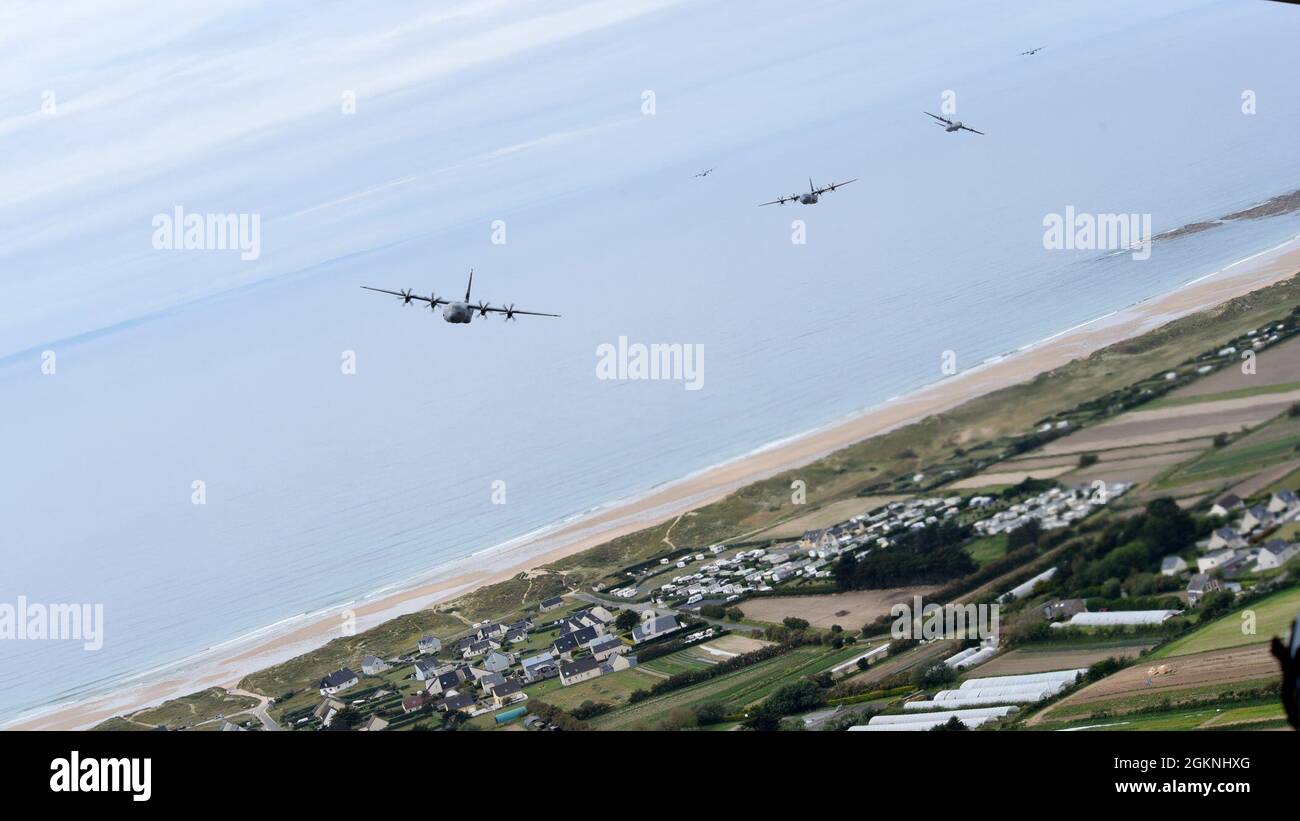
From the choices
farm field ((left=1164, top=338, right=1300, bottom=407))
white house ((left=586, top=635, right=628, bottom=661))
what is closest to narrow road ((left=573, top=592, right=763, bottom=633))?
white house ((left=586, top=635, right=628, bottom=661))

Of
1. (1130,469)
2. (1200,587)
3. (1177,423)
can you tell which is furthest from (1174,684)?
(1177,423)

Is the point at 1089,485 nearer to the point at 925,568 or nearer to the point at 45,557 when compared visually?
the point at 925,568

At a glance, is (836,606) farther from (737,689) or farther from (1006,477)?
(1006,477)

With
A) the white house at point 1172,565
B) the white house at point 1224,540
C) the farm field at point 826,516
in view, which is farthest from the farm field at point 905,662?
the farm field at point 826,516

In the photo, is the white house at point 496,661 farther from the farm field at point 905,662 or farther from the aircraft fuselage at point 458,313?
the aircraft fuselage at point 458,313

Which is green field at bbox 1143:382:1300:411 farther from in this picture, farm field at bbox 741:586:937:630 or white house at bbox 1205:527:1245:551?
farm field at bbox 741:586:937:630
